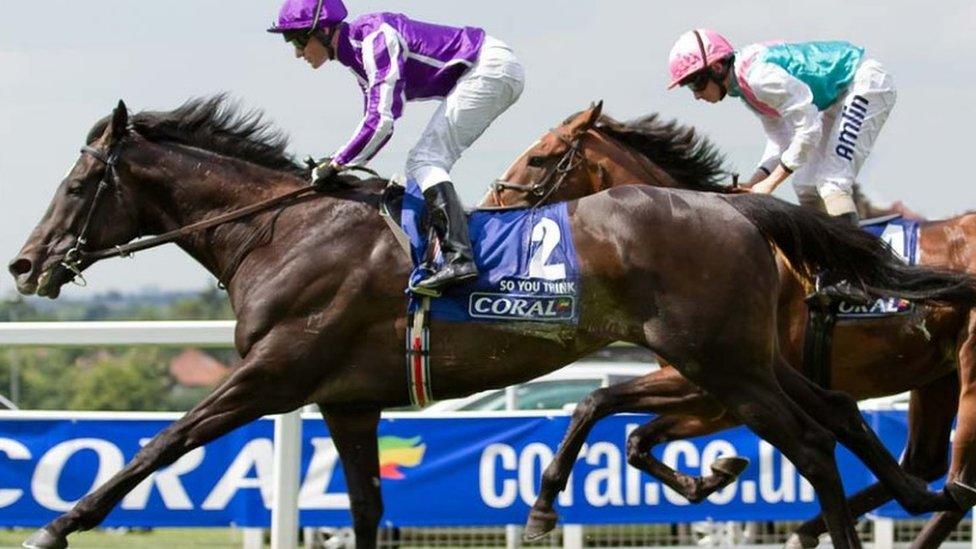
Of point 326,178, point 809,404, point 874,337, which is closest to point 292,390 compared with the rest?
point 326,178

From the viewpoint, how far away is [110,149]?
21.5 ft

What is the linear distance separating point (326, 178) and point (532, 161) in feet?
4.74

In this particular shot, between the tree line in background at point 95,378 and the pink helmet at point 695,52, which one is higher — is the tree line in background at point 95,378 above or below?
above

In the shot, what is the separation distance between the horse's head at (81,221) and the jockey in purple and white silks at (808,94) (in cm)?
223

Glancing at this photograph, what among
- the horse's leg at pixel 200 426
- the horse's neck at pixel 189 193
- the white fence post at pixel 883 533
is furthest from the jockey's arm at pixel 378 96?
the white fence post at pixel 883 533

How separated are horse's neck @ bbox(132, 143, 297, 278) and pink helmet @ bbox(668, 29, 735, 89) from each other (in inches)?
66.2

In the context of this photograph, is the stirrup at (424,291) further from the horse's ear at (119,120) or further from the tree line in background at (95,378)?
the tree line in background at (95,378)

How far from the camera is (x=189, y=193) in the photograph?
657 centimetres

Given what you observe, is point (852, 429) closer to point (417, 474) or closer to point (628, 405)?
point (628, 405)

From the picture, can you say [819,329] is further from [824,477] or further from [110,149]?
[110,149]

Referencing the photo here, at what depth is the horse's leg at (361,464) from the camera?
6605 millimetres

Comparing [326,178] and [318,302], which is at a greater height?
[326,178]

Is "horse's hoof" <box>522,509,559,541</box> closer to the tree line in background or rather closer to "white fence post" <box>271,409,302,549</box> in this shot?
"white fence post" <box>271,409,302,549</box>

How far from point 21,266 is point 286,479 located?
6.35 feet
